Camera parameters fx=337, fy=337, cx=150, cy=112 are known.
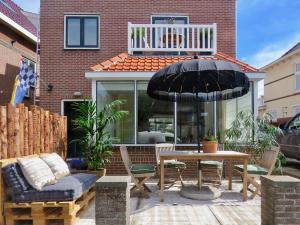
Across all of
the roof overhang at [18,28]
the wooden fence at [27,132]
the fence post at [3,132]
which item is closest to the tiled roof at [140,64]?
the wooden fence at [27,132]

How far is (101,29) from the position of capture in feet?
39.9

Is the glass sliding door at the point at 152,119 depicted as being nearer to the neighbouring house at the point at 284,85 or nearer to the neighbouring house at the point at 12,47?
the neighbouring house at the point at 12,47

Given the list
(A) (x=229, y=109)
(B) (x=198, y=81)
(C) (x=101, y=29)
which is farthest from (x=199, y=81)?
(C) (x=101, y=29)

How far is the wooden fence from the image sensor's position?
538 cm

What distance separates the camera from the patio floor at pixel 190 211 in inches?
209

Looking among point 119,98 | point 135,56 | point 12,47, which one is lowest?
point 119,98

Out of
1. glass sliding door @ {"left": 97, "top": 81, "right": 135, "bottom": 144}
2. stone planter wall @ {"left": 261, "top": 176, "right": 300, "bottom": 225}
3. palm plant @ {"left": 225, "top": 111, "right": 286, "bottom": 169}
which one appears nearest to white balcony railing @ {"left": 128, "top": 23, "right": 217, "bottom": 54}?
glass sliding door @ {"left": 97, "top": 81, "right": 135, "bottom": 144}

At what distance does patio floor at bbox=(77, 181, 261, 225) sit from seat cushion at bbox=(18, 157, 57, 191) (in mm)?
827

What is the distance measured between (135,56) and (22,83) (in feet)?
12.8

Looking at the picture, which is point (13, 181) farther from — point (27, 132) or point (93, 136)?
point (93, 136)

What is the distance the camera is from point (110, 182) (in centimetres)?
434

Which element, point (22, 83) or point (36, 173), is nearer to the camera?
point (36, 173)

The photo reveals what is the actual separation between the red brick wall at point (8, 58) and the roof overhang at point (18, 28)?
0.69 ft

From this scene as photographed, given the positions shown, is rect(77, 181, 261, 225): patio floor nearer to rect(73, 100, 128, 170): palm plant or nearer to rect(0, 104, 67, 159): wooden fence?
rect(0, 104, 67, 159): wooden fence
